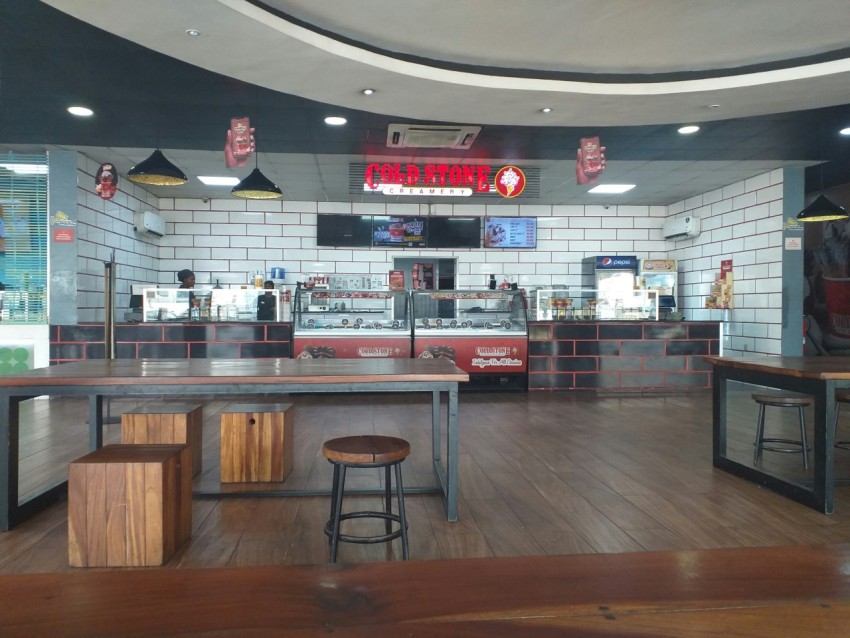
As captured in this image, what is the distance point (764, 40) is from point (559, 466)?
3.68m

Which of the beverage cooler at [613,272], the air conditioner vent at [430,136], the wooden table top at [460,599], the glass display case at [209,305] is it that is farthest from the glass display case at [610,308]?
the wooden table top at [460,599]

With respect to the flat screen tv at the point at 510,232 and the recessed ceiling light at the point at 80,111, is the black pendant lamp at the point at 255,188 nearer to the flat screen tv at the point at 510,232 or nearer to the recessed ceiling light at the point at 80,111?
the recessed ceiling light at the point at 80,111

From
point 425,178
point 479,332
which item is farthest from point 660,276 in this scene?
point 425,178

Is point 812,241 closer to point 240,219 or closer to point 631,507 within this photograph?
point 631,507

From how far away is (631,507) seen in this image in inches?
125

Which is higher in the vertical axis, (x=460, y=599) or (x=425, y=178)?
(x=425, y=178)

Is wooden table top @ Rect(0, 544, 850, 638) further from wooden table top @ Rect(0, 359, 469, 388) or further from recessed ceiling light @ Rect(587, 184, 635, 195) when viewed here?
recessed ceiling light @ Rect(587, 184, 635, 195)

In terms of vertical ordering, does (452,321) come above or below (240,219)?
below

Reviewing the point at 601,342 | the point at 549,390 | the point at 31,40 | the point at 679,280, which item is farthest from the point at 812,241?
the point at 31,40

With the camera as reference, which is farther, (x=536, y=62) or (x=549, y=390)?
(x=549, y=390)

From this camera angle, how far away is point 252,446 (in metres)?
3.65

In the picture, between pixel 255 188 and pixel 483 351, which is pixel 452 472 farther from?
pixel 483 351

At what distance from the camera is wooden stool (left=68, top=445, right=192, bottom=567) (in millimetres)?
2428

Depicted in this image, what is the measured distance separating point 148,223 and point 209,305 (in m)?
2.21
